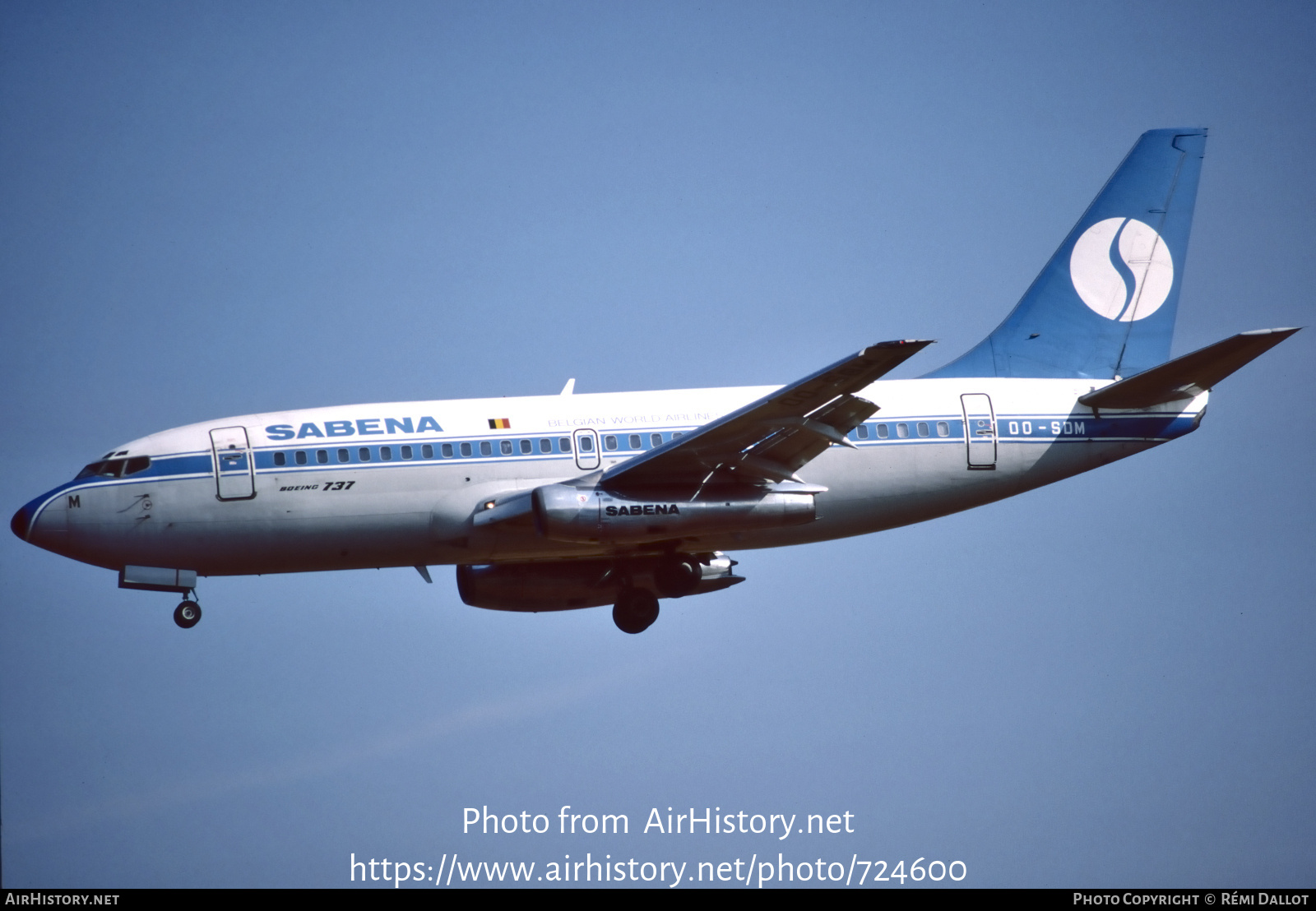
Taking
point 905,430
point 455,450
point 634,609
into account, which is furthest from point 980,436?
point 455,450

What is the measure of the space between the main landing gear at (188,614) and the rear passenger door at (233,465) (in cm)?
Result: 263

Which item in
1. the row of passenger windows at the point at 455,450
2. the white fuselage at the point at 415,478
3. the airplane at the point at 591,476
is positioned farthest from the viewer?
the row of passenger windows at the point at 455,450

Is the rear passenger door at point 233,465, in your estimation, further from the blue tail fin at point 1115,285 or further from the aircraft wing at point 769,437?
the blue tail fin at point 1115,285

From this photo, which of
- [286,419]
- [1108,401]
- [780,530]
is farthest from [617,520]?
[1108,401]

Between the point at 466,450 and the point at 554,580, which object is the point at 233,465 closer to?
the point at 466,450

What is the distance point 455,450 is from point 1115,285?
17.5m

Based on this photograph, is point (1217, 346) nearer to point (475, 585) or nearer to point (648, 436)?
point (648, 436)

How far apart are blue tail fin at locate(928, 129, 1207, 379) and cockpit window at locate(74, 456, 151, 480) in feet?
57.9

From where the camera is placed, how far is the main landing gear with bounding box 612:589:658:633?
108 ft

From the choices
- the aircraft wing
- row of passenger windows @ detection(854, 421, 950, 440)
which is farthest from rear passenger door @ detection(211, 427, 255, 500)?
row of passenger windows @ detection(854, 421, 950, 440)

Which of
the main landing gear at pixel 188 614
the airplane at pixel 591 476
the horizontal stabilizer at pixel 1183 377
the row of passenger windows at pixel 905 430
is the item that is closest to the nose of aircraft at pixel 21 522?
the airplane at pixel 591 476

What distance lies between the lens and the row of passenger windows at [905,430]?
31.1 metres

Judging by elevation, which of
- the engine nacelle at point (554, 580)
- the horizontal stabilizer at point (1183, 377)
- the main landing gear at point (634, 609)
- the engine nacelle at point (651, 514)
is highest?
the horizontal stabilizer at point (1183, 377)

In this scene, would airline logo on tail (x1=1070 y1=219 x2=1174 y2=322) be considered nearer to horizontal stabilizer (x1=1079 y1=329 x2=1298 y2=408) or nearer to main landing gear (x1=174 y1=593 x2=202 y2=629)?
horizontal stabilizer (x1=1079 y1=329 x2=1298 y2=408)
